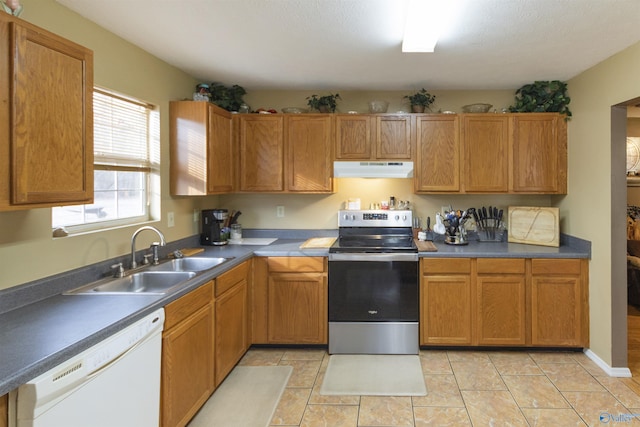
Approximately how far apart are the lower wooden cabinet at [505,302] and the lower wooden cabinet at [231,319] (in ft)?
4.75

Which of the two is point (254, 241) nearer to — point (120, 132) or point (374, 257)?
point (374, 257)

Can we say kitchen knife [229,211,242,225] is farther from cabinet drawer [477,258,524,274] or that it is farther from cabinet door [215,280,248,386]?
cabinet drawer [477,258,524,274]

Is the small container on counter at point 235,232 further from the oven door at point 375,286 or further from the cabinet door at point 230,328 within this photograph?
the oven door at point 375,286

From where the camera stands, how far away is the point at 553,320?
328cm

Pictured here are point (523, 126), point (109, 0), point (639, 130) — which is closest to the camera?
point (109, 0)

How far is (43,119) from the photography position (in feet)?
5.17

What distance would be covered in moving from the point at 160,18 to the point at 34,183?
4.18ft

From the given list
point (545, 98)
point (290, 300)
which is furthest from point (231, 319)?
point (545, 98)

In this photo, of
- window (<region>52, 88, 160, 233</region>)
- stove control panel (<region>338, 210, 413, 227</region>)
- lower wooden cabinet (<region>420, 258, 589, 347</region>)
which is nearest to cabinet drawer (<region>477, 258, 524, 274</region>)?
lower wooden cabinet (<region>420, 258, 589, 347</region>)

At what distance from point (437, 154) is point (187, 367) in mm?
2657

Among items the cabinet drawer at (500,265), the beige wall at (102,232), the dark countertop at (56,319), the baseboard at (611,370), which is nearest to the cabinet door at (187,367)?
the dark countertop at (56,319)

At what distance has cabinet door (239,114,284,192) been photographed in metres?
3.69

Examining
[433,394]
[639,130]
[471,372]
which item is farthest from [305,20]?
[639,130]

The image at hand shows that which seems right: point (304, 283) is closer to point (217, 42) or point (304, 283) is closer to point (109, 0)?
point (217, 42)
